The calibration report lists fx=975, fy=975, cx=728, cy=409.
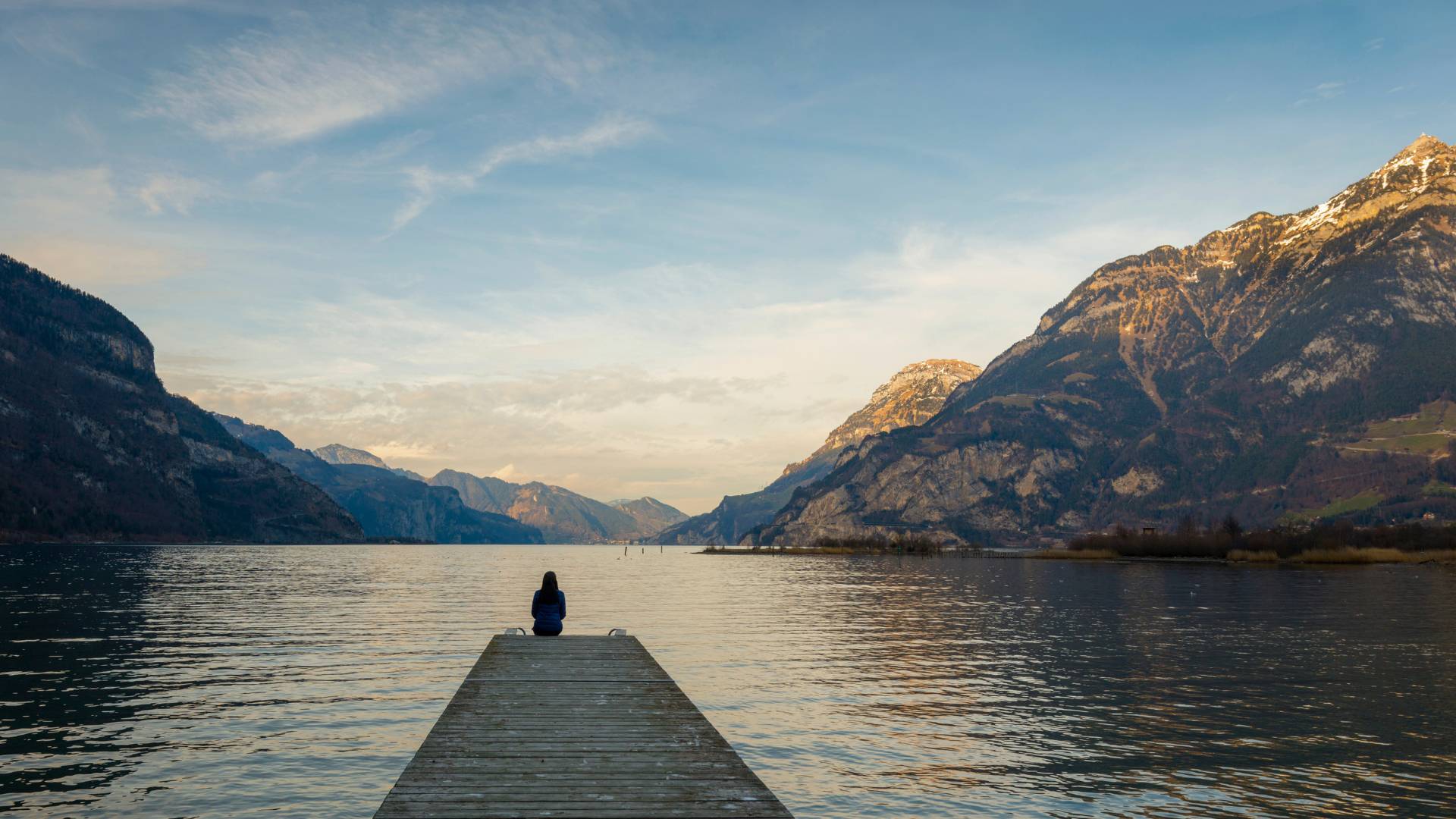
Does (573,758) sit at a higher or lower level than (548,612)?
lower

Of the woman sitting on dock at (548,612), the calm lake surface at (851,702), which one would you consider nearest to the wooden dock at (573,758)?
the calm lake surface at (851,702)

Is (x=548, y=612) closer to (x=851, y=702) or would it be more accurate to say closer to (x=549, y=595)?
(x=549, y=595)

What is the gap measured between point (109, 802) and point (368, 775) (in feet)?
18.9

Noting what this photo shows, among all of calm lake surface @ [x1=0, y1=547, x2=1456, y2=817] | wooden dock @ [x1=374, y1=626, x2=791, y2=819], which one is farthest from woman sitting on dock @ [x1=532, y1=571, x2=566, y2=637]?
wooden dock @ [x1=374, y1=626, x2=791, y2=819]

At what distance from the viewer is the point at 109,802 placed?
22281 millimetres

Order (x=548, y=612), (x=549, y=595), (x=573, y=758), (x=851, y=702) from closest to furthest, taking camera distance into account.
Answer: (x=573, y=758), (x=851, y=702), (x=549, y=595), (x=548, y=612)

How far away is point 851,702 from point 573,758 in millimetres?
20687

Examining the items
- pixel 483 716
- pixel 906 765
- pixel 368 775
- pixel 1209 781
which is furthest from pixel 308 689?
pixel 1209 781

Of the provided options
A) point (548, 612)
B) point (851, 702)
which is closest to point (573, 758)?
point (851, 702)

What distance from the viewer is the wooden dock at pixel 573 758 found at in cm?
1597

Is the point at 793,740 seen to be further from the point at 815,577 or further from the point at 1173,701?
the point at 815,577

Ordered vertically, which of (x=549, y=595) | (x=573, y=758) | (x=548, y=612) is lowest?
(x=573, y=758)

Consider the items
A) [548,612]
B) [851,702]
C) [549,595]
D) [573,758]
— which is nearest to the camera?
[573,758]

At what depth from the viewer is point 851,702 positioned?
38.0 meters
